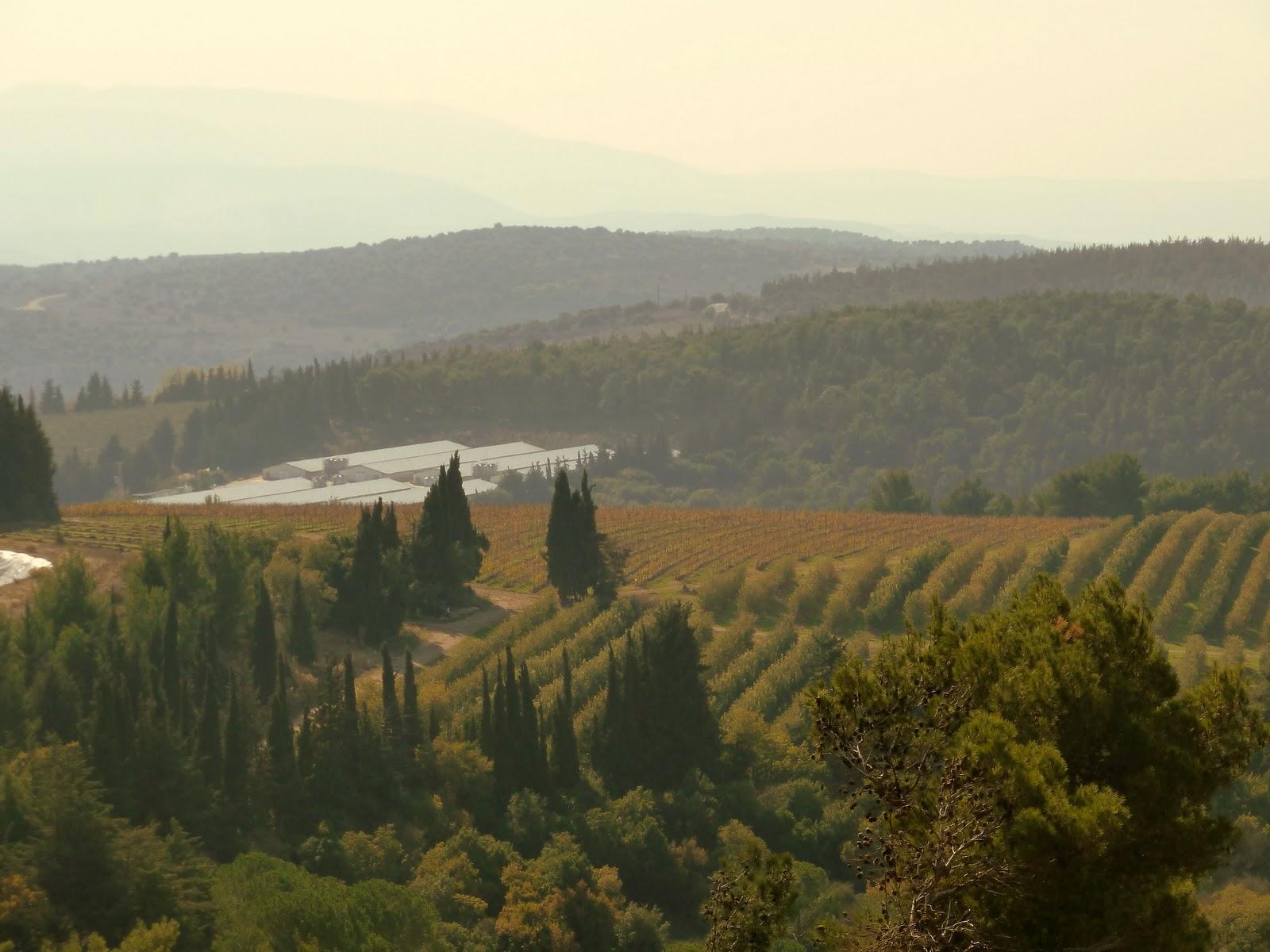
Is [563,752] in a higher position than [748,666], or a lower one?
higher

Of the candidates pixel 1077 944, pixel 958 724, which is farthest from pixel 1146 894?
pixel 958 724

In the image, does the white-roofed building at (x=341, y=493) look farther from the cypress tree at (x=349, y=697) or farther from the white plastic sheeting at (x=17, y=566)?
the cypress tree at (x=349, y=697)

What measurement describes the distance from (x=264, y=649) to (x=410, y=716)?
34.7 ft

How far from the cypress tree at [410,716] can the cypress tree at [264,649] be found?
9.43 m

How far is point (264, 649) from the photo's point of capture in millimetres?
75625

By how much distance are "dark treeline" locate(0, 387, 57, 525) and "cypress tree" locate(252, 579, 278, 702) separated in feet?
77.7

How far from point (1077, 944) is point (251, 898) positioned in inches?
1274

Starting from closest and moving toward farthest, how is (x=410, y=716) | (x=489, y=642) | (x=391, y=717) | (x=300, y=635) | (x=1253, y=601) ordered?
(x=391, y=717) < (x=410, y=716) < (x=300, y=635) < (x=489, y=642) < (x=1253, y=601)

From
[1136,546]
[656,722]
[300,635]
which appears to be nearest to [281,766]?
[300,635]

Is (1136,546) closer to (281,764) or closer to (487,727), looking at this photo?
(487,727)

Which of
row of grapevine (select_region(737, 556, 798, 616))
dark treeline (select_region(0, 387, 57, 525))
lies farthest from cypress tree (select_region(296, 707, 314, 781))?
row of grapevine (select_region(737, 556, 798, 616))

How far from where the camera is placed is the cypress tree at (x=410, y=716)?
2682 inches

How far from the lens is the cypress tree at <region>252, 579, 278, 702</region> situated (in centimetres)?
7525

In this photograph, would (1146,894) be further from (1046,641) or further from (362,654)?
(362,654)
